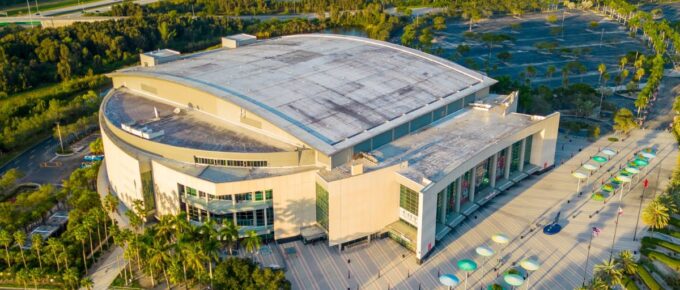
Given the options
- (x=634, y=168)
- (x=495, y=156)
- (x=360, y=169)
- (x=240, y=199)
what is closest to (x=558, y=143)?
(x=634, y=168)

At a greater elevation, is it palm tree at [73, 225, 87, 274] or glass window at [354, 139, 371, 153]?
glass window at [354, 139, 371, 153]

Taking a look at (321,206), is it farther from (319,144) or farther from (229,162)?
(229,162)

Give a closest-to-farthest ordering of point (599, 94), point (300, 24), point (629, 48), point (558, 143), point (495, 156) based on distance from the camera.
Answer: point (495, 156)
point (558, 143)
point (599, 94)
point (629, 48)
point (300, 24)

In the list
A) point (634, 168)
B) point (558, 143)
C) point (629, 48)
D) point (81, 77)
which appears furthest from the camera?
point (629, 48)

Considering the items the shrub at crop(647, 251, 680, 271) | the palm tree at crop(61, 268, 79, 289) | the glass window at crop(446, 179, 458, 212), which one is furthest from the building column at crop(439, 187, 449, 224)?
the palm tree at crop(61, 268, 79, 289)

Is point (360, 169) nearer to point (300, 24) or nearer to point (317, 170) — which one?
point (317, 170)

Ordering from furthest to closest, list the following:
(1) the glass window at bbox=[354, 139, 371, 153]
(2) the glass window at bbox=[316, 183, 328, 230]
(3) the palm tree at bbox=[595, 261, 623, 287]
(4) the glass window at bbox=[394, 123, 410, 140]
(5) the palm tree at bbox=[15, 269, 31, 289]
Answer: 1. (4) the glass window at bbox=[394, 123, 410, 140]
2. (1) the glass window at bbox=[354, 139, 371, 153]
3. (2) the glass window at bbox=[316, 183, 328, 230]
4. (5) the palm tree at bbox=[15, 269, 31, 289]
5. (3) the palm tree at bbox=[595, 261, 623, 287]

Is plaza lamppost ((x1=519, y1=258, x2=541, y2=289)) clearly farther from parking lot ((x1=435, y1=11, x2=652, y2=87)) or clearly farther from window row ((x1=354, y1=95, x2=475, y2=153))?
parking lot ((x1=435, y1=11, x2=652, y2=87))
